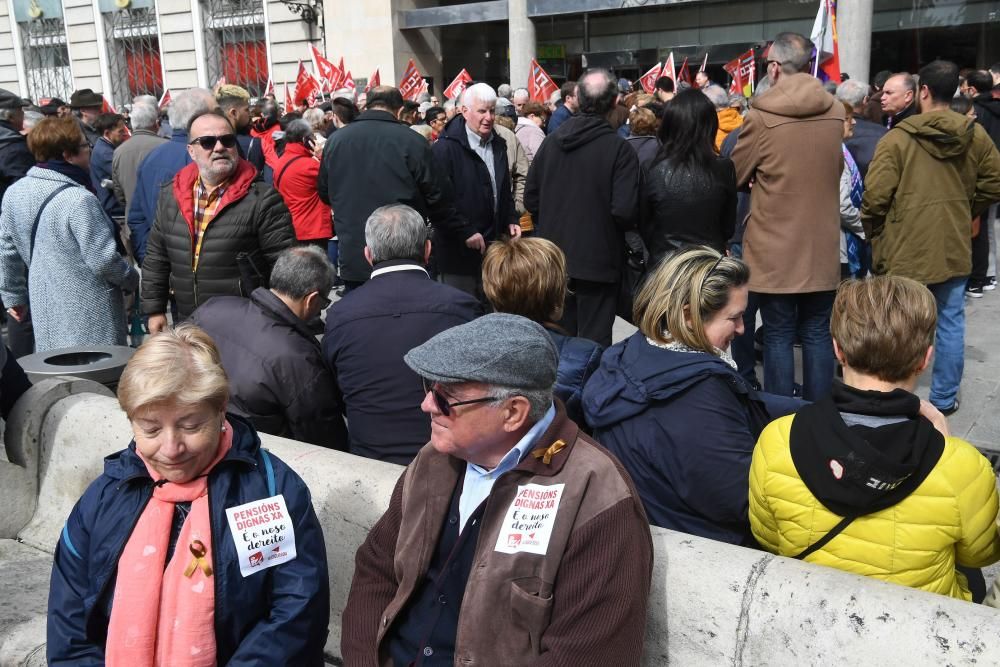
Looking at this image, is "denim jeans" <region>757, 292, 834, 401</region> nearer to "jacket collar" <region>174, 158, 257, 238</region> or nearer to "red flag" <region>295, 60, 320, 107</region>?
"jacket collar" <region>174, 158, 257, 238</region>

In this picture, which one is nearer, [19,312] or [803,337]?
[803,337]

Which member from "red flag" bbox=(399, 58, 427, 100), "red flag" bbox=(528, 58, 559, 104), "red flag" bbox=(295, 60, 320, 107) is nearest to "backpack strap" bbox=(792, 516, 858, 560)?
"red flag" bbox=(528, 58, 559, 104)

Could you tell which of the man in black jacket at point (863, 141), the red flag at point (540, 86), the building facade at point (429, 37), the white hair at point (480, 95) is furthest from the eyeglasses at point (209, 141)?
the building facade at point (429, 37)

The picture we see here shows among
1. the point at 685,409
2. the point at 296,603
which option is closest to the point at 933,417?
the point at 685,409

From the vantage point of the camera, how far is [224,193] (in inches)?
192

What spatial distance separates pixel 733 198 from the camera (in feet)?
17.6

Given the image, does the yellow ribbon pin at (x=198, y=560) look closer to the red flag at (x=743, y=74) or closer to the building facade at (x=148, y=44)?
the red flag at (x=743, y=74)

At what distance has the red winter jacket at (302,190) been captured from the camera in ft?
27.2

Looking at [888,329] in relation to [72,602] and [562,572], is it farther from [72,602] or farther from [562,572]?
[72,602]

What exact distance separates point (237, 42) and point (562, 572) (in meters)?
29.4

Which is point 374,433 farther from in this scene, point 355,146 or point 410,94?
point 410,94

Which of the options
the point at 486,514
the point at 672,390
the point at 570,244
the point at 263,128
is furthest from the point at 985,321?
the point at 263,128

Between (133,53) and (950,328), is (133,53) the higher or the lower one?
the higher one

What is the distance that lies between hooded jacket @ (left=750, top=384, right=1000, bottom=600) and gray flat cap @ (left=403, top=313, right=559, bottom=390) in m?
0.69
